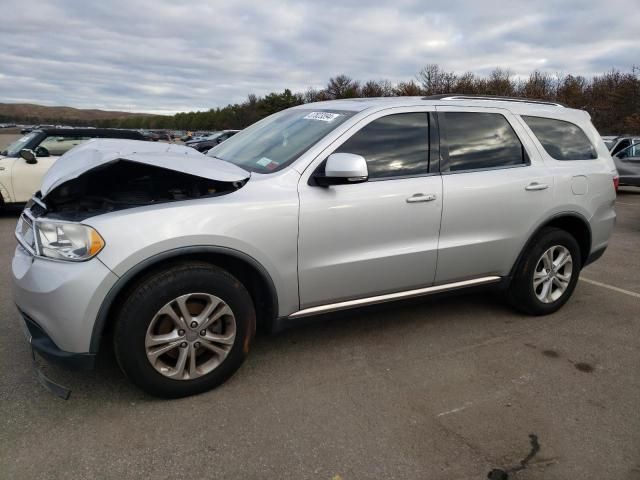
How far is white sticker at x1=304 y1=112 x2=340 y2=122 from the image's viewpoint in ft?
11.5

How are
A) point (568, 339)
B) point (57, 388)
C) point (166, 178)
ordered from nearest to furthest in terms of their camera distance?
point (57, 388) → point (166, 178) → point (568, 339)

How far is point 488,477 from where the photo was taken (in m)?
2.33

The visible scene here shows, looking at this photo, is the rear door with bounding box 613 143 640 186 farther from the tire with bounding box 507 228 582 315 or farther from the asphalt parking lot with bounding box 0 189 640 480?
the asphalt parking lot with bounding box 0 189 640 480

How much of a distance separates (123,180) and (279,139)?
1.13 m

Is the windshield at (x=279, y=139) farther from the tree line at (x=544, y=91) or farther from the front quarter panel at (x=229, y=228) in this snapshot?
the tree line at (x=544, y=91)

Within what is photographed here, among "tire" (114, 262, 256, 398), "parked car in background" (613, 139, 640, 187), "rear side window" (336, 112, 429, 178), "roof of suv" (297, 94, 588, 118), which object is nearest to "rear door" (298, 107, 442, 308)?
"rear side window" (336, 112, 429, 178)

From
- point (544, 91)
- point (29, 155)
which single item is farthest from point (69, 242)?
point (544, 91)

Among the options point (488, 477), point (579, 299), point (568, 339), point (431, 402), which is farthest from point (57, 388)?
point (579, 299)

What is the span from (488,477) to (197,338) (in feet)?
5.49

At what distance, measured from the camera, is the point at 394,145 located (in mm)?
3471

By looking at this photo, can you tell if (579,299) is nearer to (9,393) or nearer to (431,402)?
(431,402)

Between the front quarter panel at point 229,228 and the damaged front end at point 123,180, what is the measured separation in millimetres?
118

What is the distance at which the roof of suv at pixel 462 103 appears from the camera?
11.8 ft

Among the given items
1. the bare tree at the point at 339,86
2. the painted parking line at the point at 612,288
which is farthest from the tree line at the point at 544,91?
the painted parking line at the point at 612,288
